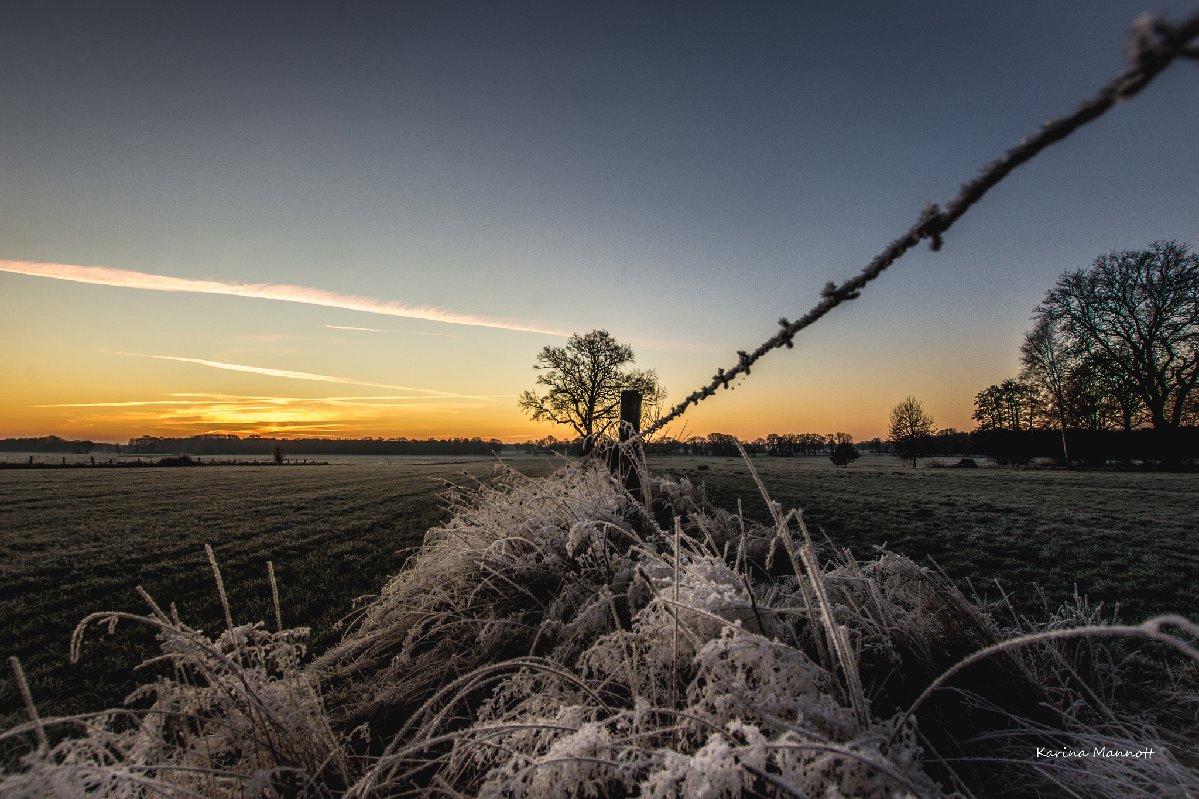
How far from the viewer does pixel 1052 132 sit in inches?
29.1

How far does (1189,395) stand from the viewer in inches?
1109

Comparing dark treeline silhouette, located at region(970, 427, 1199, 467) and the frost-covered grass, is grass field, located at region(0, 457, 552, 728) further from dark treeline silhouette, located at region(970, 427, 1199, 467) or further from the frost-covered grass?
dark treeline silhouette, located at region(970, 427, 1199, 467)

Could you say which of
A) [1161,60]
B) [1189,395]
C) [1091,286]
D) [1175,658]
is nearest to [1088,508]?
[1175,658]

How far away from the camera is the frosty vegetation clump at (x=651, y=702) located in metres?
1.22

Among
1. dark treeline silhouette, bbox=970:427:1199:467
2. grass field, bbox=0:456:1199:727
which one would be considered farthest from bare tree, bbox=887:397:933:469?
grass field, bbox=0:456:1199:727

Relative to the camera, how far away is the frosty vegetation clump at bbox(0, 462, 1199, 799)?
122cm

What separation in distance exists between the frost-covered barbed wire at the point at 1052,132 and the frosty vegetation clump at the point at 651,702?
2.16ft

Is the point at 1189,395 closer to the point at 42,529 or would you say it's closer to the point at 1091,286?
the point at 1091,286

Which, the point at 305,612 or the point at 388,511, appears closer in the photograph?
the point at 305,612

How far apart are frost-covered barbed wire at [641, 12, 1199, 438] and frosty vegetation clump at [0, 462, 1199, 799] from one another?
0.66 meters

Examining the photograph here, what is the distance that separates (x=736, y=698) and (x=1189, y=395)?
41.4 m
